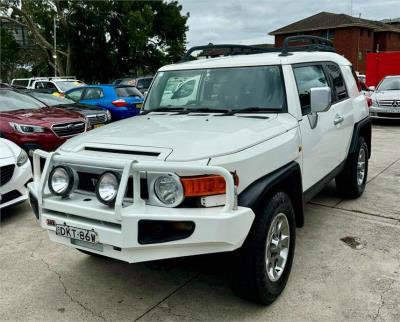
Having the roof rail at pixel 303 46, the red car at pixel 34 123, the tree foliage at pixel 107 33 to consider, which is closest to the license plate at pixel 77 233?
the roof rail at pixel 303 46

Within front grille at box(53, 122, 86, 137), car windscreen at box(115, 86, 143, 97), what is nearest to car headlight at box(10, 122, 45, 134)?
front grille at box(53, 122, 86, 137)

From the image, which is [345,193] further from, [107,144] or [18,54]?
[18,54]

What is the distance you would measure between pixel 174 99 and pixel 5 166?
2.20m

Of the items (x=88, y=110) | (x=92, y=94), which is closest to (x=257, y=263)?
(x=88, y=110)

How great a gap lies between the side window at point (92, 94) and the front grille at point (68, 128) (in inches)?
193

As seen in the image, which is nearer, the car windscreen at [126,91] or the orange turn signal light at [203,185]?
the orange turn signal light at [203,185]

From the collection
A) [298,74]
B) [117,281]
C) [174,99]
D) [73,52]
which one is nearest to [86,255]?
[117,281]

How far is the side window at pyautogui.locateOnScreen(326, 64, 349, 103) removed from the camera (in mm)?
4914

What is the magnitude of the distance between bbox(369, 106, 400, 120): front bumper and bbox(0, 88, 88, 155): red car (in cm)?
937

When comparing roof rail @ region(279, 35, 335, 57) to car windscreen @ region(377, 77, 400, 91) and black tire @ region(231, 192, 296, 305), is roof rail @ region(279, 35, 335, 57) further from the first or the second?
car windscreen @ region(377, 77, 400, 91)

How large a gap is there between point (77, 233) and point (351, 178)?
12.1ft

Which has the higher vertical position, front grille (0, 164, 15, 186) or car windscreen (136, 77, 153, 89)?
car windscreen (136, 77, 153, 89)

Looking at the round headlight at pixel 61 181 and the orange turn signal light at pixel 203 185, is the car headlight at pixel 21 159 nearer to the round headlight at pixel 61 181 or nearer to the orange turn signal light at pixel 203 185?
the round headlight at pixel 61 181

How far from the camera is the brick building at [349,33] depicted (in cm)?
5216
